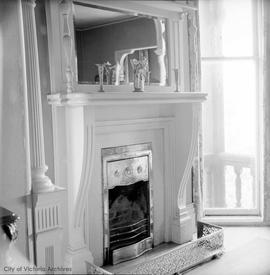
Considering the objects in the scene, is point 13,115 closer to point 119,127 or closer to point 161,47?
point 119,127

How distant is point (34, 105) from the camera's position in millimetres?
2039

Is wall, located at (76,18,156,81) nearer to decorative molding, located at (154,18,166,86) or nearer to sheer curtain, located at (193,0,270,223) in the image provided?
decorative molding, located at (154,18,166,86)

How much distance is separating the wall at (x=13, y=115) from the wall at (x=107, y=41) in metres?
0.43

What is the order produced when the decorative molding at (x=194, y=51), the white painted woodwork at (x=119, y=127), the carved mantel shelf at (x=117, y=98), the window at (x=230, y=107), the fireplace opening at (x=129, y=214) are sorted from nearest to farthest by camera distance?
the carved mantel shelf at (x=117, y=98)
the white painted woodwork at (x=119, y=127)
the fireplace opening at (x=129, y=214)
the decorative molding at (x=194, y=51)
the window at (x=230, y=107)

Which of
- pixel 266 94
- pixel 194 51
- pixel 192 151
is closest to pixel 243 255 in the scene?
pixel 192 151

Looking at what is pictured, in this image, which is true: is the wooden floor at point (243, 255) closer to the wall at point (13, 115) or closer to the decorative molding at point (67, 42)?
the wall at point (13, 115)

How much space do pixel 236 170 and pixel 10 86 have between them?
86.9 inches

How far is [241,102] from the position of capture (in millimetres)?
3318

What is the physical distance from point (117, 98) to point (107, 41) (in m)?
0.42

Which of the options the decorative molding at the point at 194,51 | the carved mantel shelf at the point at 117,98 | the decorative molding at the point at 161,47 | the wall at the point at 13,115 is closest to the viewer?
the wall at the point at 13,115

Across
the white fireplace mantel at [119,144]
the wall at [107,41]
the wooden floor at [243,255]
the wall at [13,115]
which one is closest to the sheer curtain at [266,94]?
the wooden floor at [243,255]

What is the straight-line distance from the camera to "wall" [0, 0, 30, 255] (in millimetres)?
1900

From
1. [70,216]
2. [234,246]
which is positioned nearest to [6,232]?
[70,216]

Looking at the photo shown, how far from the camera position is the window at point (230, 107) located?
3.24 m
